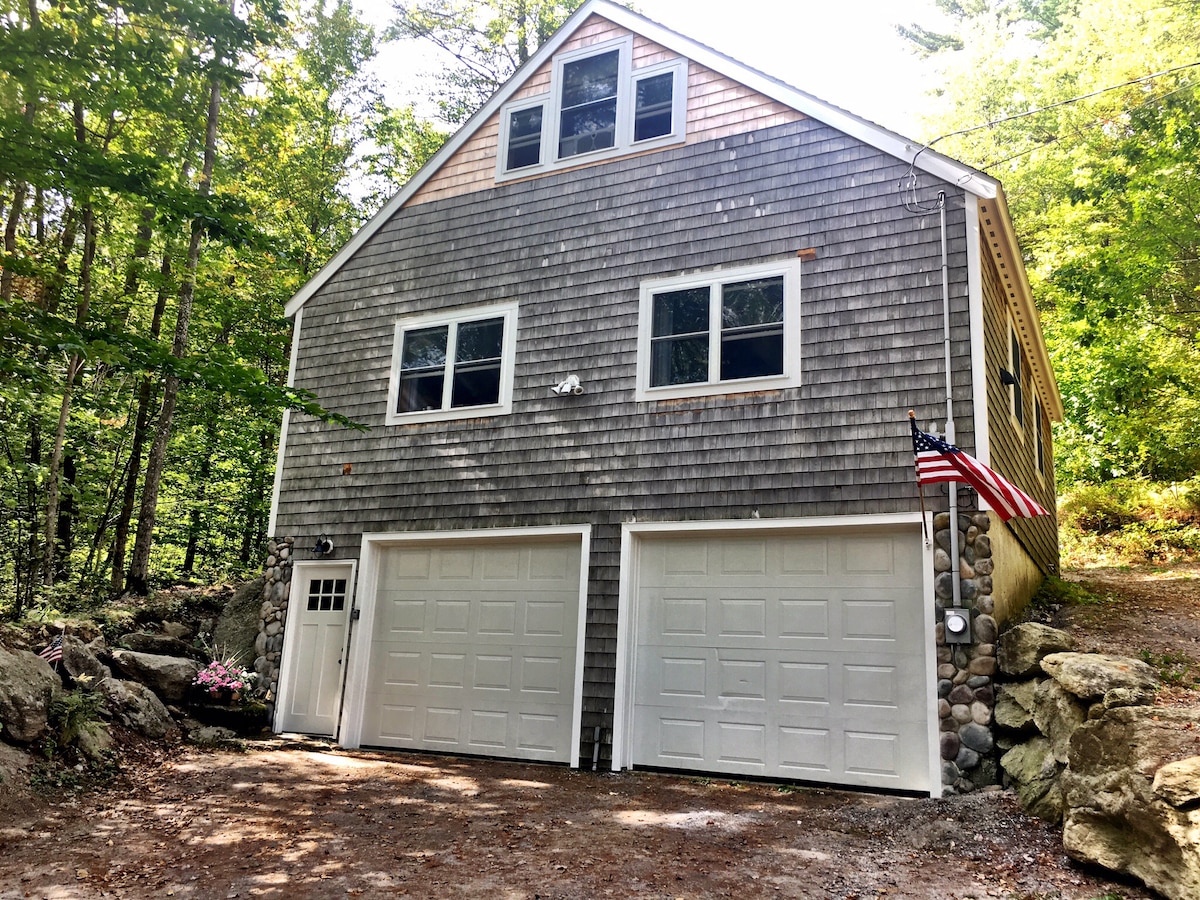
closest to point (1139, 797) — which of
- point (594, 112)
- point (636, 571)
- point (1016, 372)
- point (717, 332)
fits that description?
point (636, 571)

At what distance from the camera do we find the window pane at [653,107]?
9.30 m

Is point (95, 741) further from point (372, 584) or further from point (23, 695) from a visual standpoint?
point (372, 584)

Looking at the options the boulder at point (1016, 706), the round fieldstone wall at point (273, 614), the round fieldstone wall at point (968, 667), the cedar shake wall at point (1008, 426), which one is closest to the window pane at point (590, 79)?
the cedar shake wall at point (1008, 426)

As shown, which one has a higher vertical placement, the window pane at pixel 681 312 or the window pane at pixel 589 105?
the window pane at pixel 589 105

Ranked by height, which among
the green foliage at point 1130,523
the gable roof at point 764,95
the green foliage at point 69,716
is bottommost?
the green foliage at point 69,716

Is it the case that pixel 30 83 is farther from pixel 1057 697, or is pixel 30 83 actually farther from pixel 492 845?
pixel 1057 697

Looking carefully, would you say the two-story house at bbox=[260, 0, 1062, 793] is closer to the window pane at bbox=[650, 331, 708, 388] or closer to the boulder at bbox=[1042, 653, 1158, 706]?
the window pane at bbox=[650, 331, 708, 388]

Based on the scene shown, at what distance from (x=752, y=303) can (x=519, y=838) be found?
17.5 feet

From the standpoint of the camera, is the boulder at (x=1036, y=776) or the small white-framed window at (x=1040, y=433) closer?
the boulder at (x=1036, y=776)

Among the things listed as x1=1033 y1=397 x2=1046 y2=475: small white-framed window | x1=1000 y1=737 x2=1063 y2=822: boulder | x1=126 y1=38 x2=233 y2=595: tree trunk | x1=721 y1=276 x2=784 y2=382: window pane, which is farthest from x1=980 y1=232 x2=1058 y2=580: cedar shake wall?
x1=126 y1=38 x2=233 y2=595: tree trunk

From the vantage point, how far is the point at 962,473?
20.8 feet

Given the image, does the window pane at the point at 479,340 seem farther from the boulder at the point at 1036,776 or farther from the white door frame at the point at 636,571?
the boulder at the point at 1036,776

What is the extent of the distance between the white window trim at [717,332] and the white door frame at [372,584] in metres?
1.63

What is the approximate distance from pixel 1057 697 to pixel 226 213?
8.53 m
